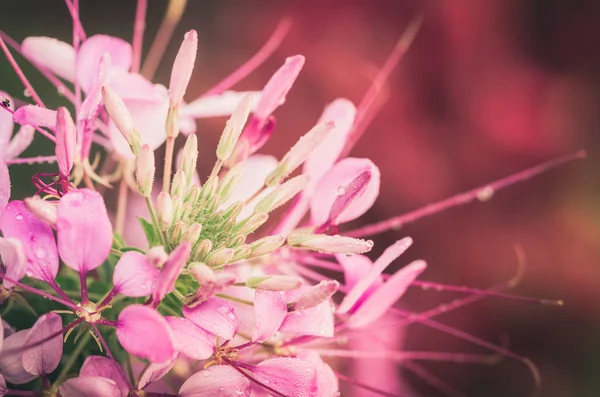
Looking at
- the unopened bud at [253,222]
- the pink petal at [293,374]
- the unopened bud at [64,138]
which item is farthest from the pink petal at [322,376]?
the unopened bud at [64,138]

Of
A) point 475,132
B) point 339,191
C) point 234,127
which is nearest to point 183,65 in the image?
point 234,127

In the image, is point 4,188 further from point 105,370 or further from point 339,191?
point 339,191

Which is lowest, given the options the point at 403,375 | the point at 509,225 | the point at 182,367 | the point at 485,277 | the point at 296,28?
the point at 182,367

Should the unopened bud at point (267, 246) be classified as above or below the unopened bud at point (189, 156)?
below

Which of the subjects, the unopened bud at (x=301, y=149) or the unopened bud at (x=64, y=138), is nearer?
the unopened bud at (x=64, y=138)

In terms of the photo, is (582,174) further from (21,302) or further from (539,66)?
(21,302)

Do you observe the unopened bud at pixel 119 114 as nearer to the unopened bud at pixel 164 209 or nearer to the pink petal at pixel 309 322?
the unopened bud at pixel 164 209

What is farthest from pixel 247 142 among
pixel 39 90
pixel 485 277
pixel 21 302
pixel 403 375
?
pixel 485 277
